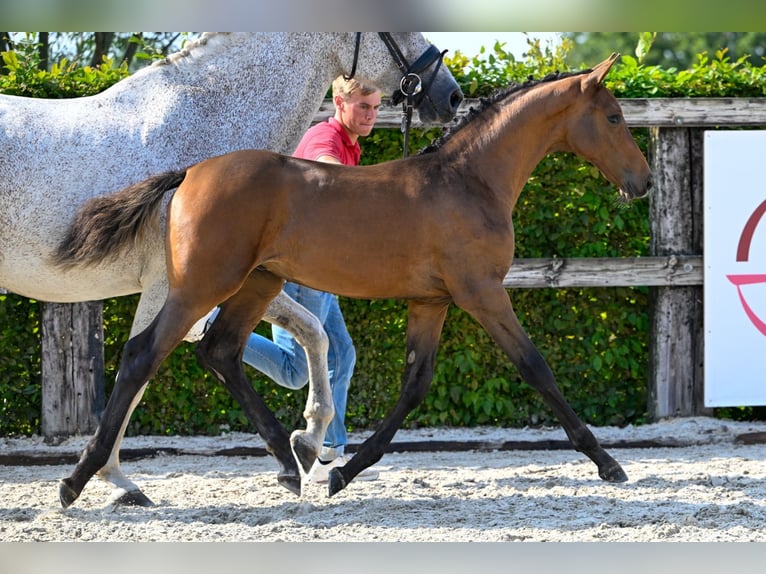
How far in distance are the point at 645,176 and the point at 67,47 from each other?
885cm

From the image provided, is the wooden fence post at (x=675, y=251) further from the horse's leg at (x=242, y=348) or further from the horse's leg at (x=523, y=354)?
the horse's leg at (x=242, y=348)

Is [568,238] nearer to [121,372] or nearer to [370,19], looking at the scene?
[121,372]

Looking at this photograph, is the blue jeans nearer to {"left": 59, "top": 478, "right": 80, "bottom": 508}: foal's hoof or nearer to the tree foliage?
{"left": 59, "top": 478, "right": 80, "bottom": 508}: foal's hoof

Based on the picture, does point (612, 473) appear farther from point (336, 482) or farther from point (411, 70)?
point (411, 70)

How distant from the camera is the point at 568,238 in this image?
20.2ft

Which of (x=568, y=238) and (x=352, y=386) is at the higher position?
(x=568, y=238)

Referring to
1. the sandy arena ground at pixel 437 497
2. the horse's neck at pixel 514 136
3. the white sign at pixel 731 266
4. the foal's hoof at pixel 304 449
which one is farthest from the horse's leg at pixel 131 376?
the white sign at pixel 731 266

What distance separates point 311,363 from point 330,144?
1090 mm

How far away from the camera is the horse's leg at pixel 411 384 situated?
400 cm

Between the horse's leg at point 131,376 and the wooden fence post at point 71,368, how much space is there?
6.60 feet

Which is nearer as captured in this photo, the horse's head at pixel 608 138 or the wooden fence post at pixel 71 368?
the horse's head at pixel 608 138

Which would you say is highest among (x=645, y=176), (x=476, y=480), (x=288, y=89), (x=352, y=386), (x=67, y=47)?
(x=67, y=47)

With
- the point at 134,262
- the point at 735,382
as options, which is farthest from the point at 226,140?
the point at 735,382

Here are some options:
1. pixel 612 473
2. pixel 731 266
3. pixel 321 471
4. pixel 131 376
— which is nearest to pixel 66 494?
pixel 131 376
